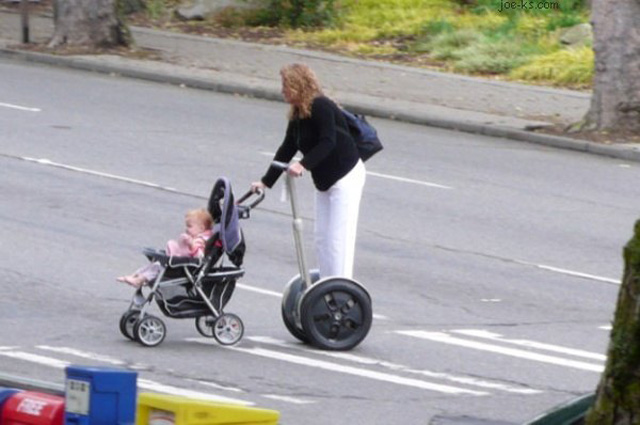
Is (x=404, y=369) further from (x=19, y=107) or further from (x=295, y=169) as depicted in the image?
(x=19, y=107)

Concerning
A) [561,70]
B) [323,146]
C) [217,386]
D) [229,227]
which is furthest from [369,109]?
[217,386]

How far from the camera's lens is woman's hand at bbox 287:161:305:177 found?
9.54 m

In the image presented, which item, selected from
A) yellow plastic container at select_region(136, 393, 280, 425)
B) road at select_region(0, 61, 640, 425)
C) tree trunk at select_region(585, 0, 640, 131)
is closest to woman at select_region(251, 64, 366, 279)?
road at select_region(0, 61, 640, 425)

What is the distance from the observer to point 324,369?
9.39 meters

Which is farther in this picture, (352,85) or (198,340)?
(352,85)

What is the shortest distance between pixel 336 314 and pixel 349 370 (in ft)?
1.67

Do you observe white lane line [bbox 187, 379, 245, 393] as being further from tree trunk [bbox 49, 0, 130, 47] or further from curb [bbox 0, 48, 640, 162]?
tree trunk [bbox 49, 0, 130, 47]

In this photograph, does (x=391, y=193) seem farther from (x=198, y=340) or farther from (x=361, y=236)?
(x=198, y=340)

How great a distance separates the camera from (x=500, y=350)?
396 inches

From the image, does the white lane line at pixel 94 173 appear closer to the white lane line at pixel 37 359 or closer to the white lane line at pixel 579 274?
the white lane line at pixel 579 274

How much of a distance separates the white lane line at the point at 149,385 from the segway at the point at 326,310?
1.34 m

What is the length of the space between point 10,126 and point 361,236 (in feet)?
20.4

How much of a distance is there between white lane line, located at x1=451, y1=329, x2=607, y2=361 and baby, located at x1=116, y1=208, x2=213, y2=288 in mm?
1999

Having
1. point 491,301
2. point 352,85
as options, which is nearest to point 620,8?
point 352,85
